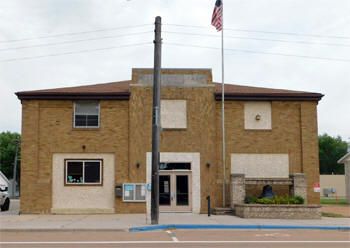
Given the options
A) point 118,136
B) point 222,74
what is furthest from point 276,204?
point 118,136

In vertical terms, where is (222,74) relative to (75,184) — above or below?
above

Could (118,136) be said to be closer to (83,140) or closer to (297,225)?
(83,140)

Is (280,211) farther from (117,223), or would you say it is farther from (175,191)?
(117,223)

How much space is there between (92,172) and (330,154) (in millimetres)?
62900

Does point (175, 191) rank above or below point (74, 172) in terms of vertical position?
below

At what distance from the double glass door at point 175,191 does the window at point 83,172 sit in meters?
3.33

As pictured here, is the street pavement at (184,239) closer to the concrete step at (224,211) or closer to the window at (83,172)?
the concrete step at (224,211)

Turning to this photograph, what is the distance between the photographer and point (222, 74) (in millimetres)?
24547

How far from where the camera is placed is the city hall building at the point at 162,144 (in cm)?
2444

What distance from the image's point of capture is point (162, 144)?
976 inches

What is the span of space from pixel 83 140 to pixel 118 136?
72.3 inches

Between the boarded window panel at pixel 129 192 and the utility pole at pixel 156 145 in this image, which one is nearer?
the utility pole at pixel 156 145

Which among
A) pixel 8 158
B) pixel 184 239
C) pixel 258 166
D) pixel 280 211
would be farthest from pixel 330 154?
pixel 184 239

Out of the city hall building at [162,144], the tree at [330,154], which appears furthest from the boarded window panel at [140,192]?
the tree at [330,154]
